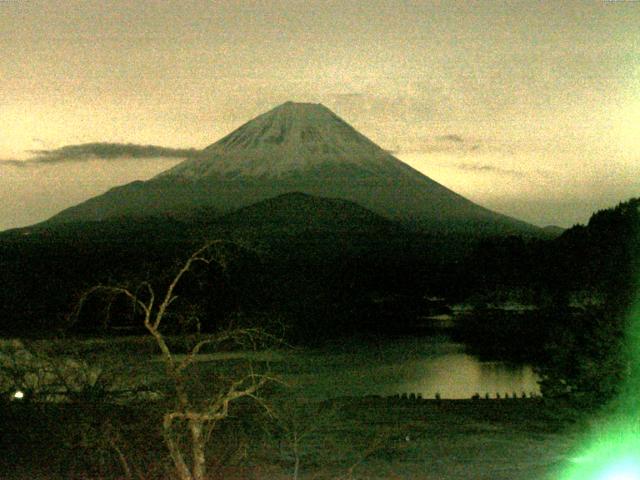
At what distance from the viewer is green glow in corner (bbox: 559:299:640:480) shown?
28.9 ft

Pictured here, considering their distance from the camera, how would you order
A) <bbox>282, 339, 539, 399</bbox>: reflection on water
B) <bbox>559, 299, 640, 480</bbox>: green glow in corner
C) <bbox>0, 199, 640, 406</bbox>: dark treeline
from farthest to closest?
<bbox>0, 199, 640, 406</bbox>: dark treeline, <bbox>282, 339, 539, 399</bbox>: reflection on water, <bbox>559, 299, 640, 480</bbox>: green glow in corner

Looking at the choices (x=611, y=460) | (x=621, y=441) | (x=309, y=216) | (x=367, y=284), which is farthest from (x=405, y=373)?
(x=309, y=216)

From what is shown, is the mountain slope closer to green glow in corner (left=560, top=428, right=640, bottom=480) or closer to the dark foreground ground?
the dark foreground ground

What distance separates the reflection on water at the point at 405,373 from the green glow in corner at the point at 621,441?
882cm

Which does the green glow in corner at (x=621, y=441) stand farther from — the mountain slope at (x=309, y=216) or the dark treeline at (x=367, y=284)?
the mountain slope at (x=309, y=216)

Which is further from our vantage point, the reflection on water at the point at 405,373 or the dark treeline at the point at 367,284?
the dark treeline at the point at 367,284

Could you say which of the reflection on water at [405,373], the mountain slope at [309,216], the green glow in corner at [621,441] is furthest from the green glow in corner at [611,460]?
the mountain slope at [309,216]

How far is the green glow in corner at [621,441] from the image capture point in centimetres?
881

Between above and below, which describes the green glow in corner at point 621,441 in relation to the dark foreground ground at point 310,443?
above

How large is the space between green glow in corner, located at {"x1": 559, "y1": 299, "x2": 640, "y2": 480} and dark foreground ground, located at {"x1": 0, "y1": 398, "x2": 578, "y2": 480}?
0.32 meters

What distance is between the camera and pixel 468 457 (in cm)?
1045

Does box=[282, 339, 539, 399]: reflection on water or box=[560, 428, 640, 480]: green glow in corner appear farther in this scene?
box=[282, 339, 539, 399]: reflection on water

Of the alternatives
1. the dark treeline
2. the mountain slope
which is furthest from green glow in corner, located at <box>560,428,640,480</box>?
the mountain slope

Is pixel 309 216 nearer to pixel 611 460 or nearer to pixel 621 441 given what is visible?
pixel 621 441
